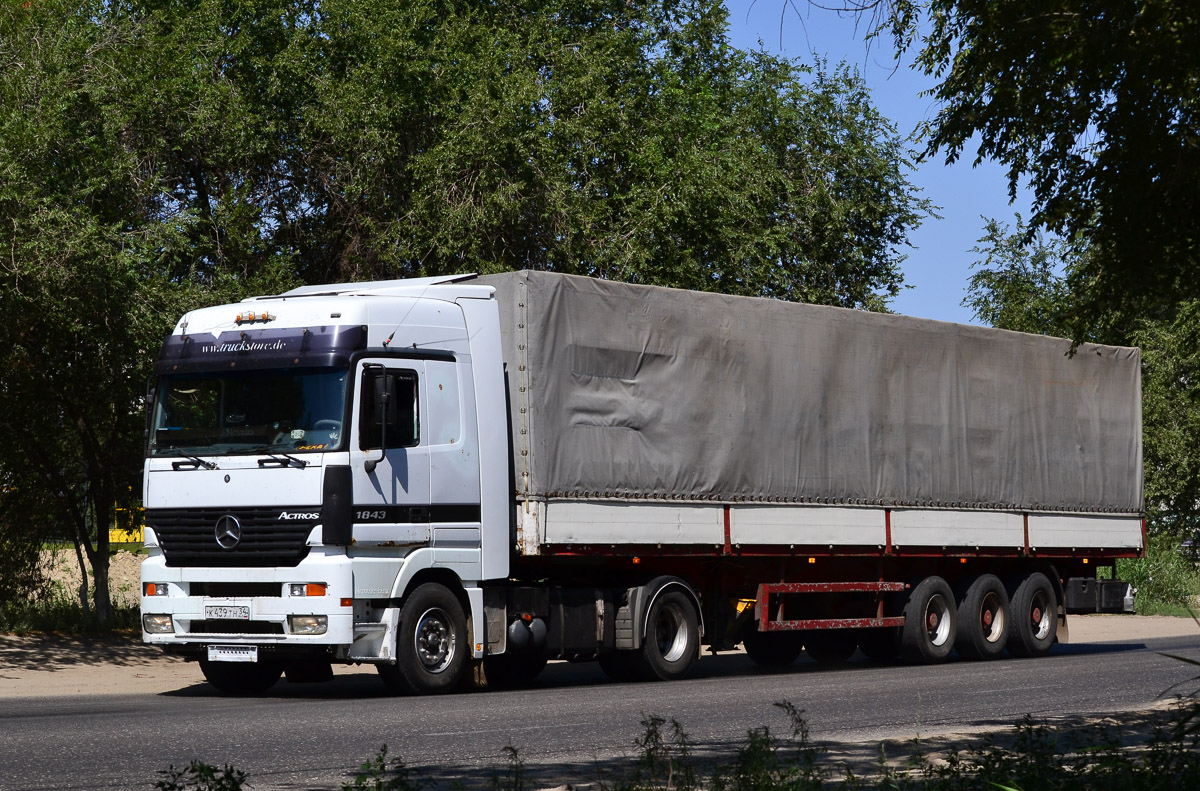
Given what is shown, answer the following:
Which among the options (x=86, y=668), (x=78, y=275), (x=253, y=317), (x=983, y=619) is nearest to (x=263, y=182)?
(x=78, y=275)

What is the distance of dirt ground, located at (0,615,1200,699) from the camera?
16703 millimetres

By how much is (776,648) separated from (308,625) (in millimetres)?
8099

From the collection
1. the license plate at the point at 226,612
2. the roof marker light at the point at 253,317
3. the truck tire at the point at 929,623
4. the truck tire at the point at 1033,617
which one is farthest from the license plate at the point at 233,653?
the truck tire at the point at 1033,617

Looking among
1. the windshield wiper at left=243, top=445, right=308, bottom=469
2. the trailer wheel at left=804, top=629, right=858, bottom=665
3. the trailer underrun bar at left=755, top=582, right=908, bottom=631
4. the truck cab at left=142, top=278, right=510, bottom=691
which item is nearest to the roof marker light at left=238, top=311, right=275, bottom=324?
the truck cab at left=142, top=278, right=510, bottom=691

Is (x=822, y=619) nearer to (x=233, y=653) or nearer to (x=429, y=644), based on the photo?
(x=429, y=644)

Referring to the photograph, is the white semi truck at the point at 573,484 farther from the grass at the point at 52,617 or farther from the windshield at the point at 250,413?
the grass at the point at 52,617

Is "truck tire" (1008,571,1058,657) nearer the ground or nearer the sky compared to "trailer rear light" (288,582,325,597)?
nearer the ground

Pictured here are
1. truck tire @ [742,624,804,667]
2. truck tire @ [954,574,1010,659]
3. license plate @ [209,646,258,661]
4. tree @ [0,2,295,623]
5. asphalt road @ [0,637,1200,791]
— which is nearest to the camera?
asphalt road @ [0,637,1200,791]

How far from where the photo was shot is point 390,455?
1398cm

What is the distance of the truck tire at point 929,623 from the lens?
754 inches

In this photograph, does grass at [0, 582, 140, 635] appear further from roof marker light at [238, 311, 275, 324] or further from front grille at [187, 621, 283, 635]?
roof marker light at [238, 311, 275, 324]

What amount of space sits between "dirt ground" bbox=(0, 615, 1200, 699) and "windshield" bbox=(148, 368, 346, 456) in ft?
11.5

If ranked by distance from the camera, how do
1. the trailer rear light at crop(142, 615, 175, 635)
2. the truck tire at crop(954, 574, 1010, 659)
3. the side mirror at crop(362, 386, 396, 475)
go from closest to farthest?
the side mirror at crop(362, 386, 396, 475)
the trailer rear light at crop(142, 615, 175, 635)
the truck tire at crop(954, 574, 1010, 659)

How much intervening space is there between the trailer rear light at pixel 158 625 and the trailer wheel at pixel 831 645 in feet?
28.1
